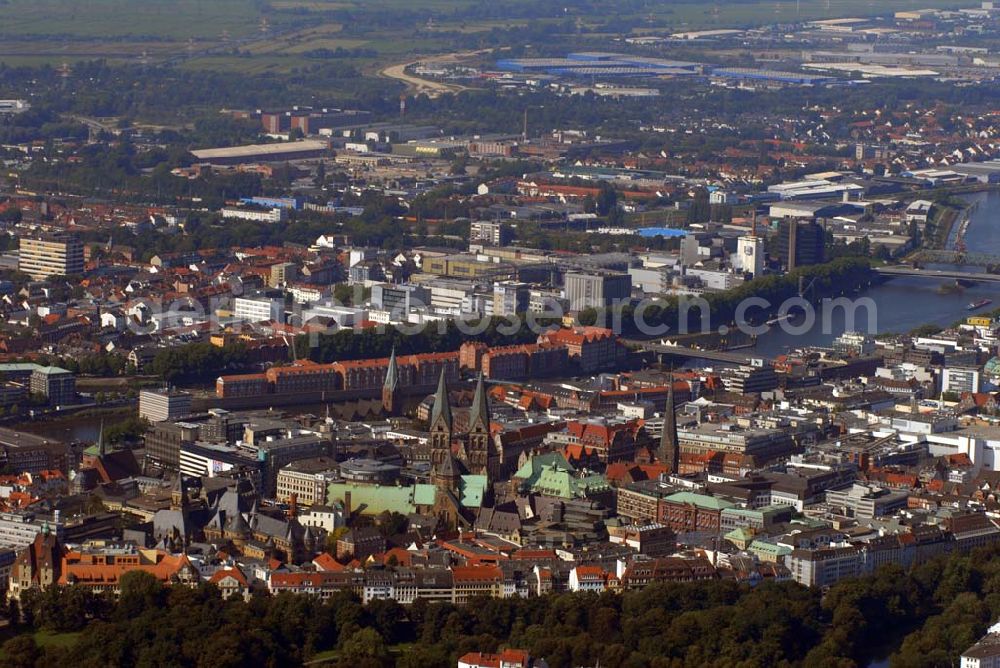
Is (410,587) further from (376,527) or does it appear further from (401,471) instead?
(401,471)

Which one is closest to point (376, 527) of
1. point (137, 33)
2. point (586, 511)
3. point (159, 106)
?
point (586, 511)

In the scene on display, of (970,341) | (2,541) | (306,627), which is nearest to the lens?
(306,627)

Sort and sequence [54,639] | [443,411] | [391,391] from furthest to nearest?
[391,391]
[443,411]
[54,639]

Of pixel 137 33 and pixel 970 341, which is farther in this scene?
pixel 137 33

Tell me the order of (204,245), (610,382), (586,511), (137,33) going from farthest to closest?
(137,33) → (204,245) → (610,382) → (586,511)

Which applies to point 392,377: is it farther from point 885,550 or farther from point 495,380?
point 885,550

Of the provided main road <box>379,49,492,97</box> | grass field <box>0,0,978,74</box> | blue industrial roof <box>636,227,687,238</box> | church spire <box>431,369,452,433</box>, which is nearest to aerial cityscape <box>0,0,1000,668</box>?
church spire <box>431,369,452,433</box>

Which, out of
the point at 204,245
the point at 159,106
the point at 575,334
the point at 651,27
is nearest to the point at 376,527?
the point at 575,334

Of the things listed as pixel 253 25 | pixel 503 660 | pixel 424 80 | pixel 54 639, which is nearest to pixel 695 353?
pixel 54 639
